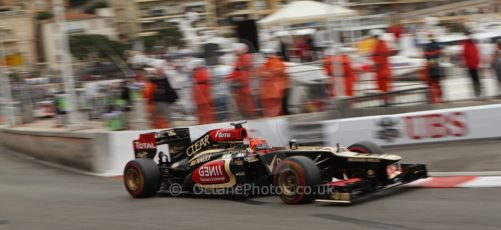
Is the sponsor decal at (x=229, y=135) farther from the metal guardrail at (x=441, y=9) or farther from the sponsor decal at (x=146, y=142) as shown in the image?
the metal guardrail at (x=441, y=9)

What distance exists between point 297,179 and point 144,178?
264 cm

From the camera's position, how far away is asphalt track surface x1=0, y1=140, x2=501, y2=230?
622 cm

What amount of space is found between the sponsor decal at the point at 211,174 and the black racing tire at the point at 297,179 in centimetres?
85

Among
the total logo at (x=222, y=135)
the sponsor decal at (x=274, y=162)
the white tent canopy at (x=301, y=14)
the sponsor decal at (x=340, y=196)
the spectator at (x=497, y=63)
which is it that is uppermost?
the white tent canopy at (x=301, y=14)

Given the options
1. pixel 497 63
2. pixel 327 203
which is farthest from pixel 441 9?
pixel 327 203

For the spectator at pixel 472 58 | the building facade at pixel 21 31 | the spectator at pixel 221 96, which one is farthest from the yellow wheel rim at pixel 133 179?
the building facade at pixel 21 31

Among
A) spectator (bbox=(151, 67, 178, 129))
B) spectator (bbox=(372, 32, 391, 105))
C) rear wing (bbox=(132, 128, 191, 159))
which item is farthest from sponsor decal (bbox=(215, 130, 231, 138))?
spectator (bbox=(372, 32, 391, 105))

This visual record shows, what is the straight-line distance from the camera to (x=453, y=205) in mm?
6715

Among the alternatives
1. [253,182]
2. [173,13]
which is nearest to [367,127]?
[253,182]

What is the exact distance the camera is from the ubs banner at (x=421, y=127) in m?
10.5

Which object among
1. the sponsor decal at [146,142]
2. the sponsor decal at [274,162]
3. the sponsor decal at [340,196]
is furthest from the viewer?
the sponsor decal at [146,142]

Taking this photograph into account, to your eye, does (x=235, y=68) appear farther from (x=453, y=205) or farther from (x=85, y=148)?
(x=453, y=205)

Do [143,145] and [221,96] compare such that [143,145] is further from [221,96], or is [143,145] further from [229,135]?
[221,96]

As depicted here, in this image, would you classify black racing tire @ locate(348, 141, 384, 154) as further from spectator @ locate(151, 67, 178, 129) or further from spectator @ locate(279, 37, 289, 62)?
spectator @ locate(279, 37, 289, 62)
